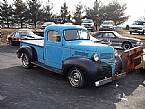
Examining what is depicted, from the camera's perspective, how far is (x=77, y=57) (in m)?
7.97

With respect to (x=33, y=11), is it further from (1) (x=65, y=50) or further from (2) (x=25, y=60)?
(1) (x=65, y=50)

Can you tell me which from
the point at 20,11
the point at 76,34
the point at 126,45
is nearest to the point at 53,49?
the point at 76,34

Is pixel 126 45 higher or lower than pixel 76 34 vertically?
lower

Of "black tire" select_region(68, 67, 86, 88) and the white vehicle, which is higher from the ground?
the white vehicle

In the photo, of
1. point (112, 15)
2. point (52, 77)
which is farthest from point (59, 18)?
point (52, 77)

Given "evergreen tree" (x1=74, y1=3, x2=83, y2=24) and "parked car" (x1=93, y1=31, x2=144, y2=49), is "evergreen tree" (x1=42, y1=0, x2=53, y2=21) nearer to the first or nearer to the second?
"evergreen tree" (x1=74, y1=3, x2=83, y2=24)

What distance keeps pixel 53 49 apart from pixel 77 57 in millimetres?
1390

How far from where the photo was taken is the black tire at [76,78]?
25.2ft

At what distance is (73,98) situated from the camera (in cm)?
700

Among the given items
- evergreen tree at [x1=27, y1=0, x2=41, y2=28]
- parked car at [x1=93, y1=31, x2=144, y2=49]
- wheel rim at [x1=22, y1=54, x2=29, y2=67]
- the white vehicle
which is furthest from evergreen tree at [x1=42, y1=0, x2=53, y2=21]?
wheel rim at [x1=22, y1=54, x2=29, y2=67]

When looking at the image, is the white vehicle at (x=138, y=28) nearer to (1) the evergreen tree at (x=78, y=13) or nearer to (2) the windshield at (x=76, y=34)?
(1) the evergreen tree at (x=78, y=13)

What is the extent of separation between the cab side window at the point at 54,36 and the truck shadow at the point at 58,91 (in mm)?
1398

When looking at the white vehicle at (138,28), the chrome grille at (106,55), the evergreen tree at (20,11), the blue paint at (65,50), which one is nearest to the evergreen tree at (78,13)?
the evergreen tree at (20,11)

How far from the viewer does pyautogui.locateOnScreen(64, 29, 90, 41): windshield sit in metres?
8.82
